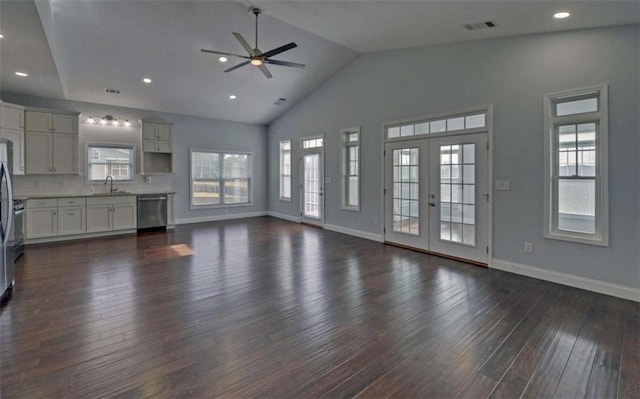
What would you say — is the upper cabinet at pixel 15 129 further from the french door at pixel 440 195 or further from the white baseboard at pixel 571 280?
the white baseboard at pixel 571 280

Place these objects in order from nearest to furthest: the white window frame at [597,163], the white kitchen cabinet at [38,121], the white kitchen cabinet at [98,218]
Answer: the white window frame at [597,163]
the white kitchen cabinet at [38,121]
the white kitchen cabinet at [98,218]

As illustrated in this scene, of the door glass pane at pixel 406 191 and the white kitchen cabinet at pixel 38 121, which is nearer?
the door glass pane at pixel 406 191

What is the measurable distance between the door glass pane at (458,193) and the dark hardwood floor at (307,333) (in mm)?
596

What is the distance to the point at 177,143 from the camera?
27.9 feet

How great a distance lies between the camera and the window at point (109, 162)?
24.0 ft

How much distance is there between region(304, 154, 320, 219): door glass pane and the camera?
8258mm

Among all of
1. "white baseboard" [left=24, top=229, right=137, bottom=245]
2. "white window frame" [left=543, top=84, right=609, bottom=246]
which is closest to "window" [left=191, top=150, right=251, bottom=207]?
"white baseboard" [left=24, top=229, right=137, bottom=245]

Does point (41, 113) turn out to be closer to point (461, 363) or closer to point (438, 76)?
point (438, 76)

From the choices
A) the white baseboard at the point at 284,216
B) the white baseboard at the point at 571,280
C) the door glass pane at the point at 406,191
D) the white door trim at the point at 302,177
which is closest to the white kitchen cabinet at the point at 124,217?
the white baseboard at the point at 284,216

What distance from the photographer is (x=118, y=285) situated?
3.84 meters

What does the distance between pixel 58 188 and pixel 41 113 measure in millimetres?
1592

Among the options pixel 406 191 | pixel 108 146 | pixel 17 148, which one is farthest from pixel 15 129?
pixel 406 191

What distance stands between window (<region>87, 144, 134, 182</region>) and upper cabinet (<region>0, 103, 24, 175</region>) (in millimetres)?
1288

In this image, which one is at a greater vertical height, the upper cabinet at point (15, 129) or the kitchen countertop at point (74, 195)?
the upper cabinet at point (15, 129)
